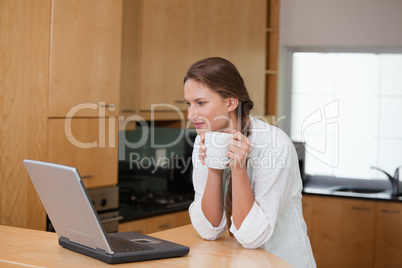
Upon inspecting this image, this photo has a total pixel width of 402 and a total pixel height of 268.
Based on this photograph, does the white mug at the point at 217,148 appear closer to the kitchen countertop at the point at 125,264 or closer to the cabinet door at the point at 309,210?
the kitchen countertop at the point at 125,264

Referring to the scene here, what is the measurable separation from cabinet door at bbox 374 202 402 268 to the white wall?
1.51 metres

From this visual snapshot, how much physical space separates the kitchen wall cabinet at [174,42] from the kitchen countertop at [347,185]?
1.14m

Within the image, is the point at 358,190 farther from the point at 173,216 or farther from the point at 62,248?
the point at 62,248

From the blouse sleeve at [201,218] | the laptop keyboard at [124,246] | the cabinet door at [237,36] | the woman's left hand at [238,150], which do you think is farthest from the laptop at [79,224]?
the cabinet door at [237,36]

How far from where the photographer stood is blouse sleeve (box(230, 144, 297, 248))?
1741mm

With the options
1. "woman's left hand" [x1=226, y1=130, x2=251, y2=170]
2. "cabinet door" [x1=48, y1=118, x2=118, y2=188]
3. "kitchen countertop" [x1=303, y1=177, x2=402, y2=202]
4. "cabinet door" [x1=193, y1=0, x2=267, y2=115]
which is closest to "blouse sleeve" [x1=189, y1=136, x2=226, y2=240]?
"woman's left hand" [x1=226, y1=130, x2=251, y2=170]

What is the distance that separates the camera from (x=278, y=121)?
17.4ft

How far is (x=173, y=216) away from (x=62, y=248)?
2.09 metres

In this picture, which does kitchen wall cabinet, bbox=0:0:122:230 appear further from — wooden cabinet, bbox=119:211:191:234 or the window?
the window

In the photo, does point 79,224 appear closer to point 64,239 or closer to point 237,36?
point 64,239

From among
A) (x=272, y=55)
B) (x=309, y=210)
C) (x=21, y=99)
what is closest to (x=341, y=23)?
(x=272, y=55)

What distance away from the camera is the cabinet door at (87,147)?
289 centimetres

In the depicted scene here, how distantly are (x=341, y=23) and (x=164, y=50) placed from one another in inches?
79.0

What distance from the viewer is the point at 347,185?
5074 mm
